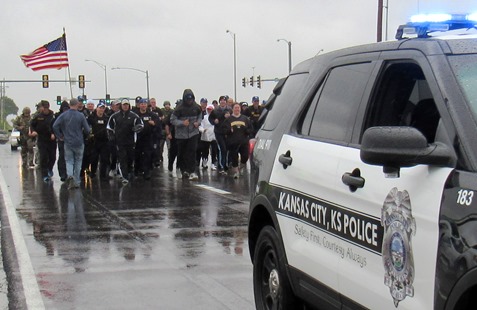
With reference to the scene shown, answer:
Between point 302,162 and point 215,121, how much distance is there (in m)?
15.3

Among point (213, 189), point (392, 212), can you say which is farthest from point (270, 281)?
point (213, 189)

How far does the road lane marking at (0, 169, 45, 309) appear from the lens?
685 centimetres

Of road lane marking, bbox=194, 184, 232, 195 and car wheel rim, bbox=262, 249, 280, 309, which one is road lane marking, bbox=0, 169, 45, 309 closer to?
car wheel rim, bbox=262, 249, 280, 309

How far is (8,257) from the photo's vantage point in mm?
8906

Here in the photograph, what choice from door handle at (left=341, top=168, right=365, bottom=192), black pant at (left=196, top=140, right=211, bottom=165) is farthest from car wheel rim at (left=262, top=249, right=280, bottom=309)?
black pant at (left=196, top=140, right=211, bottom=165)

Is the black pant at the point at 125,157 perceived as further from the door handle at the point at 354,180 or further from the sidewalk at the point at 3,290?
the door handle at the point at 354,180

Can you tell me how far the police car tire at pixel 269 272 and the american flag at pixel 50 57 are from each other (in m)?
32.8

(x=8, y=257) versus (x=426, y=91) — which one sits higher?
(x=426, y=91)

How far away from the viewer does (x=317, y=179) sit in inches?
189

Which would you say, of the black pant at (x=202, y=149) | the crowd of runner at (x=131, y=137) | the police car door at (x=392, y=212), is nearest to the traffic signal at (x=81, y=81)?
the crowd of runner at (x=131, y=137)

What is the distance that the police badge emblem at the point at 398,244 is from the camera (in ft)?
12.0

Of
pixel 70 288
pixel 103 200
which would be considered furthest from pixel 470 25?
pixel 103 200

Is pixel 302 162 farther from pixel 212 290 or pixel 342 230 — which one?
pixel 212 290

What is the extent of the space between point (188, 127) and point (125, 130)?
137cm
